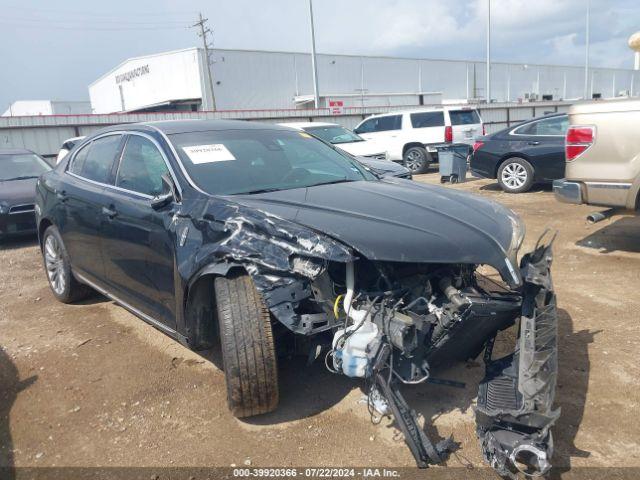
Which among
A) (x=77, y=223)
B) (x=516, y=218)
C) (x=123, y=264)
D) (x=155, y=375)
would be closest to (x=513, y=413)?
(x=516, y=218)

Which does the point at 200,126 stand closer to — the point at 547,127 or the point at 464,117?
the point at 547,127

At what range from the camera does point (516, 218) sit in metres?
3.23

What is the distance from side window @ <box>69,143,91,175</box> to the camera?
479 centimetres

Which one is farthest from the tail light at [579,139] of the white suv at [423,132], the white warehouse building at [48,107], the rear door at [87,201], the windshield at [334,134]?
the white warehouse building at [48,107]

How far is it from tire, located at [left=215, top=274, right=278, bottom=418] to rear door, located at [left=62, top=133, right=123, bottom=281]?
1748 mm

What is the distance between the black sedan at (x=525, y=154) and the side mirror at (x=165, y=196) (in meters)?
8.41

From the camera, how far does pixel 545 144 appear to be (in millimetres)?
10055

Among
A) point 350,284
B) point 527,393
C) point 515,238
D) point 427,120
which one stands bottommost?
point 527,393

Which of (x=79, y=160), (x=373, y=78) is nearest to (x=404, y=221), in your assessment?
(x=79, y=160)

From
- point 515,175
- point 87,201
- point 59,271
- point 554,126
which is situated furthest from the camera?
point 515,175

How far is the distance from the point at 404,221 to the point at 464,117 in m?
13.1

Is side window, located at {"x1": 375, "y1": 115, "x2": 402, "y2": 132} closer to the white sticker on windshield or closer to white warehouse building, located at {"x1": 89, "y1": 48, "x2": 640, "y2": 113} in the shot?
the white sticker on windshield

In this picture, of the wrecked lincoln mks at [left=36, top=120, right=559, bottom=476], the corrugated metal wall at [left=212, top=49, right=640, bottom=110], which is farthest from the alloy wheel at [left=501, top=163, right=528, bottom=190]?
the corrugated metal wall at [left=212, top=49, right=640, bottom=110]

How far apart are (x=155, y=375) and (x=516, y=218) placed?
8.44 feet
